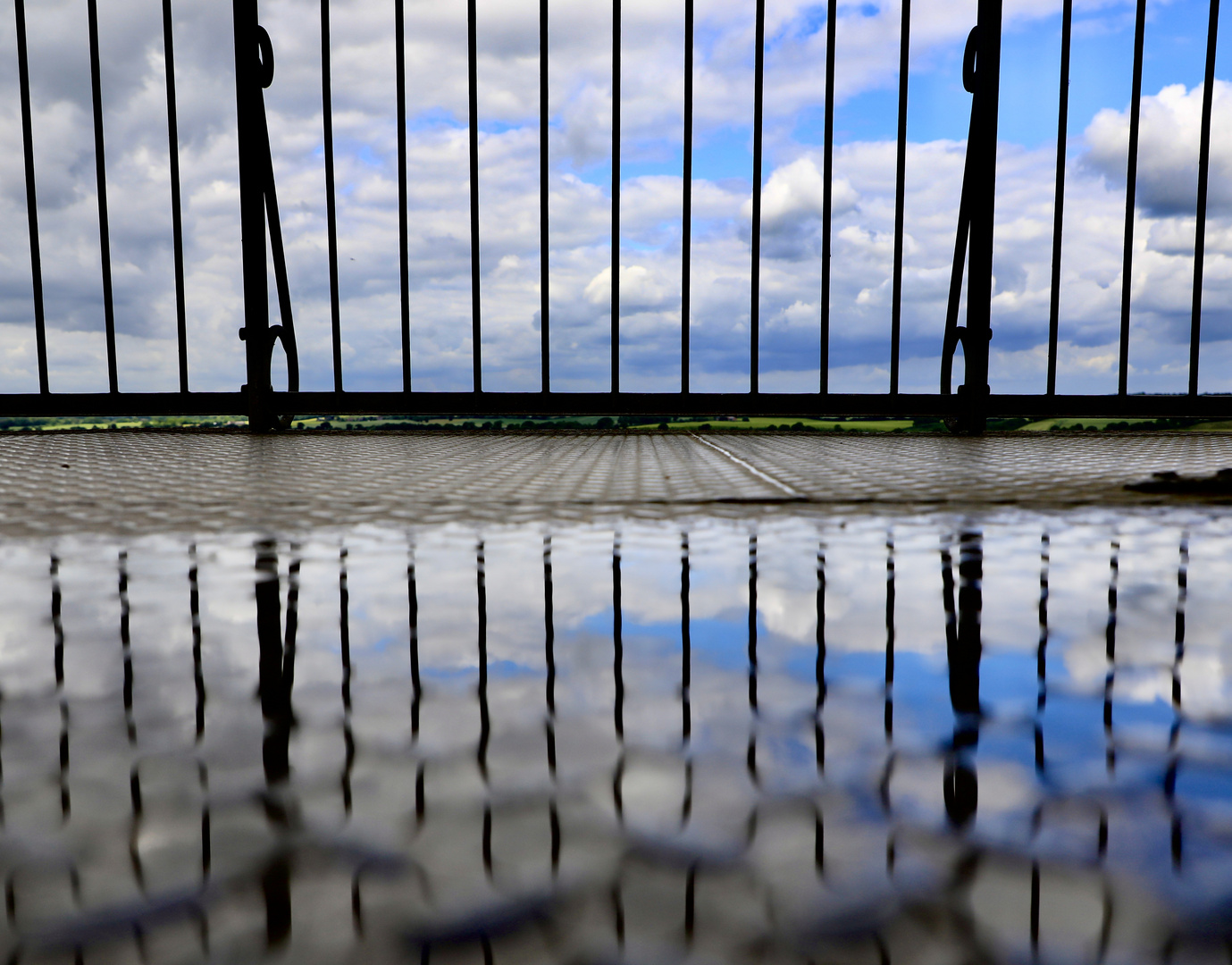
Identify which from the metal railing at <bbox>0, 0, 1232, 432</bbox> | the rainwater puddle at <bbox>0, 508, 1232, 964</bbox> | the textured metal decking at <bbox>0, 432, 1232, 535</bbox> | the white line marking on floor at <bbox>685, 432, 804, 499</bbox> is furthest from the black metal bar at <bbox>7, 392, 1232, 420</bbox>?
the rainwater puddle at <bbox>0, 508, 1232, 964</bbox>

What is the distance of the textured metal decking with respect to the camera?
1.01m

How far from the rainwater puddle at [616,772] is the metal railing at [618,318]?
271 centimetres

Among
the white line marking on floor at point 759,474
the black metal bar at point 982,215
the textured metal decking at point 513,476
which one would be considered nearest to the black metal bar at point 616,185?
the textured metal decking at point 513,476

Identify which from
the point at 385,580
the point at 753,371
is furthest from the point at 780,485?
the point at 753,371

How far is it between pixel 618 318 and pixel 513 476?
6.99 feet

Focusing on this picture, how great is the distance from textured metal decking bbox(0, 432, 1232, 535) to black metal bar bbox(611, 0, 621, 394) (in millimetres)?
1040

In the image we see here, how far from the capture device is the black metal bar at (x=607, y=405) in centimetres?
324

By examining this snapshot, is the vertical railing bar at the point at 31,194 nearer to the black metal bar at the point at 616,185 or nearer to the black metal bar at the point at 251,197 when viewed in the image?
the black metal bar at the point at 251,197

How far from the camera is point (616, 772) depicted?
288 millimetres

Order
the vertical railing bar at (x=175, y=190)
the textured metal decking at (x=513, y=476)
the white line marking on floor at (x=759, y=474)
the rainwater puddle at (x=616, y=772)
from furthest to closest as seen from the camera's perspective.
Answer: the vertical railing bar at (x=175, y=190), the white line marking on floor at (x=759, y=474), the textured metal decking at (x=513, y=476), the rainwater puddle at (x=616, y=772)

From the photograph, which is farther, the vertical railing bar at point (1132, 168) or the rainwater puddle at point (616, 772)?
the vertical railing bar at point (1132, 168)

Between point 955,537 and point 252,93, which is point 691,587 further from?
point 252,93

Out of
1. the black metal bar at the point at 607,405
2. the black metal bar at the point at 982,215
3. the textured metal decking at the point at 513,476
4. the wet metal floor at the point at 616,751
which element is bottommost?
the wet metal floor at the point at 616,751

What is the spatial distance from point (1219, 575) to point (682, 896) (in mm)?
632
